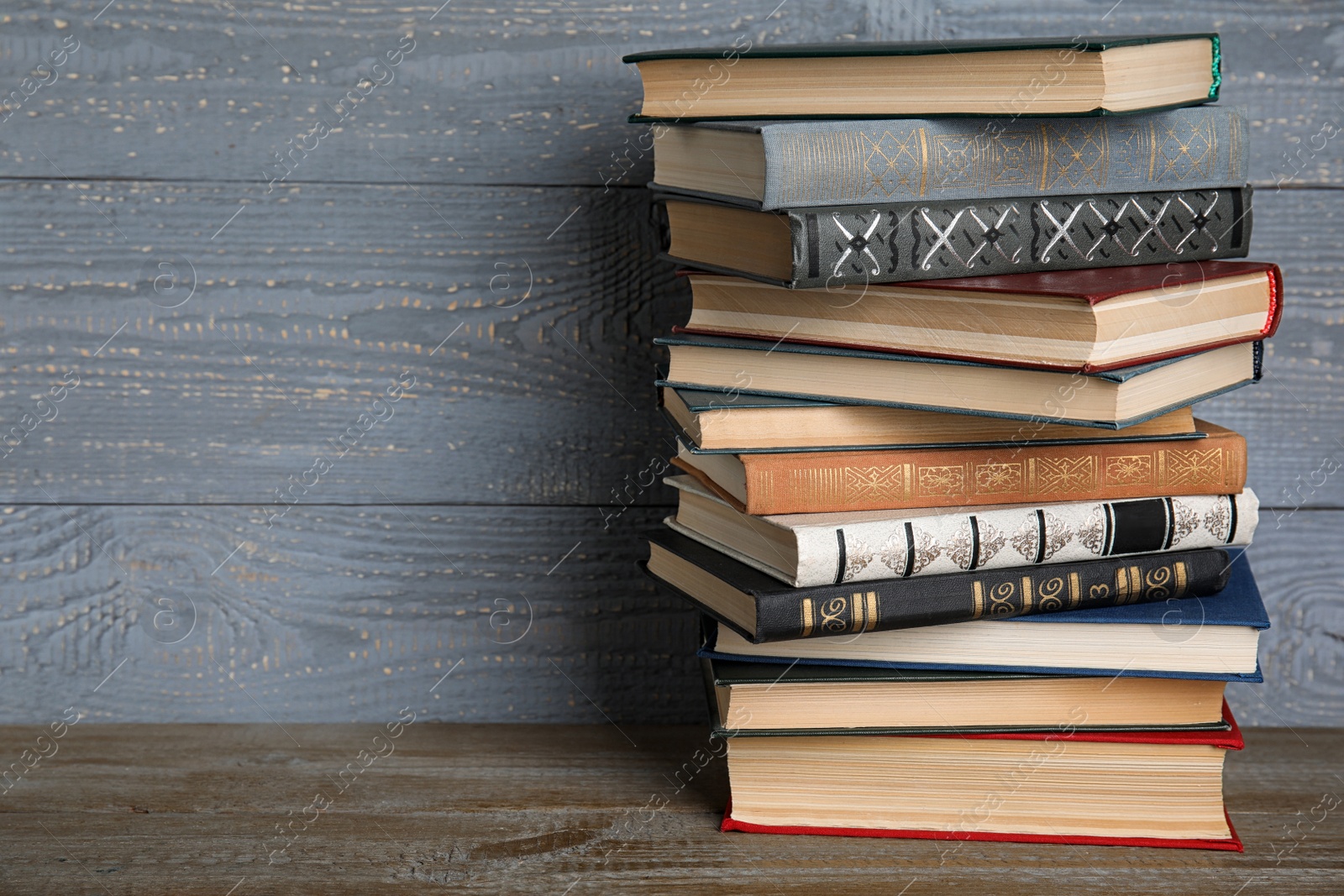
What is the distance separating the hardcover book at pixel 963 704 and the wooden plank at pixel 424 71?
0.47 m

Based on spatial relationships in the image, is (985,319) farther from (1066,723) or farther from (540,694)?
(540,694)

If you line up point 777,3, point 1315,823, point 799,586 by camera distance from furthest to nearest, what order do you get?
1. point 777,3
2. point 1315,823
3. point 799,586

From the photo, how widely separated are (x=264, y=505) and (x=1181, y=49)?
0.80 metres

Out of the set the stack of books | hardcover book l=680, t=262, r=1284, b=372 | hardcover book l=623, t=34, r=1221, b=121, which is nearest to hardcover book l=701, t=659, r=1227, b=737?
the stack of books

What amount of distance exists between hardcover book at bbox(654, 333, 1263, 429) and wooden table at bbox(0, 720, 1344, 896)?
310 mm

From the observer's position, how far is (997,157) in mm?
694

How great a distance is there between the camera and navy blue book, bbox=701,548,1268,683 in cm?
73

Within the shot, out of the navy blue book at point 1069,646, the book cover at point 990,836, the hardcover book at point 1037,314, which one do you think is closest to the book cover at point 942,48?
the hardcover book at point 1037,314

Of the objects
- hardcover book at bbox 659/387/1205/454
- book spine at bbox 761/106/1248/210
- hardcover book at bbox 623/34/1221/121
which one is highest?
hardcover book at bbox 623/34/1221/121

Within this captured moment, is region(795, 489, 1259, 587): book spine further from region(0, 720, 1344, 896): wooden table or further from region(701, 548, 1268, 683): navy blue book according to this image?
region(0, 720, 1344, 896): wooden table

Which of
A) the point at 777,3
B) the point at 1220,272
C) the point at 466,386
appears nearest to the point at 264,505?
the point at 466,386

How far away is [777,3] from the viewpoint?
0.90m

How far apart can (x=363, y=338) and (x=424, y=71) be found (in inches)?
9.2

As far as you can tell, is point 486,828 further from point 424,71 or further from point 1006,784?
point 424,71
